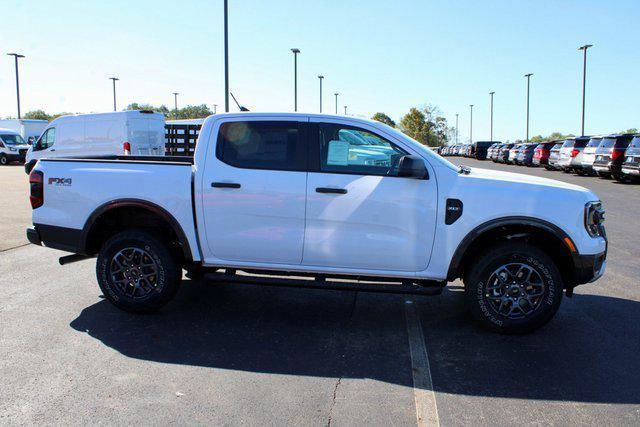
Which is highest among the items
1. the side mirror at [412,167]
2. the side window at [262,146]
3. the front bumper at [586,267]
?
the side window at [262,146]

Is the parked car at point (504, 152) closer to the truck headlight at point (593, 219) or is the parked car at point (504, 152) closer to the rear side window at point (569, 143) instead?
the rear side window at point (569, 143)

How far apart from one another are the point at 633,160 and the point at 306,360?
19140 millimetres

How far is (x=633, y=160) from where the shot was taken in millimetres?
19562

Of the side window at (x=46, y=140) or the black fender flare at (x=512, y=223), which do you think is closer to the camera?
the black fender flare at (x=512, y=223)

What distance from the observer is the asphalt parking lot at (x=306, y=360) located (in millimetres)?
3496

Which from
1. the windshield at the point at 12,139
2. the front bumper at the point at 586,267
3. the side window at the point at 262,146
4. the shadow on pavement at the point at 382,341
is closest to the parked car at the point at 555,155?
the shadow on pavement at the point at 382,341

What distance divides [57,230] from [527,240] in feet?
14.8

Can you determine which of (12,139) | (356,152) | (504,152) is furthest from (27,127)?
(356,152)

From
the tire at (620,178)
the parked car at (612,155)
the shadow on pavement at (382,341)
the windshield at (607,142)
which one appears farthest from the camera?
the windshield at (607,142)

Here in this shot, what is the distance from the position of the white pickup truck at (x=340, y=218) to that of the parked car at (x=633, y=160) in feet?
55.1

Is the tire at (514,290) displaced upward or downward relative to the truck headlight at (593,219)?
downward

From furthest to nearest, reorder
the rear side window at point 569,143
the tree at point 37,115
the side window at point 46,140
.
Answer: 1. the tree at point 37,115
2. the rear side window at point 569,143
3. the side window at point 46,140

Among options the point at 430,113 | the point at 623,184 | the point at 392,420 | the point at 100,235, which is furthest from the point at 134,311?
the point at 430,113

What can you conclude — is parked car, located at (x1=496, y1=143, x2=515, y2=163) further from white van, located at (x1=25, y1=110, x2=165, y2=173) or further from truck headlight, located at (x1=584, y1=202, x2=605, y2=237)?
truck headlight, located at (x1=584, y1=202, x2=605, y2=237)
